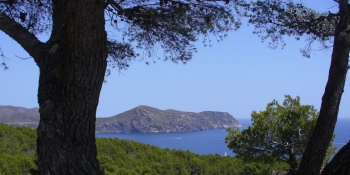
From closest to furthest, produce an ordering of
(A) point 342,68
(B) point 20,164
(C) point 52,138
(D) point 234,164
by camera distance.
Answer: (C) point 52,138
(A) point 342,68
(B) point 20,164
(D) point 234,164

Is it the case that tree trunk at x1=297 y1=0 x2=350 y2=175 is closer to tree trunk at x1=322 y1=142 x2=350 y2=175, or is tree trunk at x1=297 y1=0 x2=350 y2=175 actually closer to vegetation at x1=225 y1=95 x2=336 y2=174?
tree trunk at x1=322 y1=142 x2=350 y2=175

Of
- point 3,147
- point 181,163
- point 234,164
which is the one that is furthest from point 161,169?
point 3,147

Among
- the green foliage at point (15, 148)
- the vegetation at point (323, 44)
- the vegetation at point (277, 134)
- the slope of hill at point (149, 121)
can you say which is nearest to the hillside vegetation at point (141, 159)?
the green foliage at point (15, 148)

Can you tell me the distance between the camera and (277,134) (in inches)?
315

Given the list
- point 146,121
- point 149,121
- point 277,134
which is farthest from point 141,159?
point 149,121

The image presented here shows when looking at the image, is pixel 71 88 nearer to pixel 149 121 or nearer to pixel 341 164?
pixel 341 164

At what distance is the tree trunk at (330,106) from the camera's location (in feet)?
8.34

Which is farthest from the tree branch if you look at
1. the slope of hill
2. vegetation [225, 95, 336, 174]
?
the slope of hill

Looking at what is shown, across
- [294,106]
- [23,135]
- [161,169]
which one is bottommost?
[161,169]

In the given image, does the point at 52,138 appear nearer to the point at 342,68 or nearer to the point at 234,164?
the point at 342,68

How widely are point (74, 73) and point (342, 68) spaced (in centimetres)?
204

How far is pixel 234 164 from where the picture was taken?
40.3 feet

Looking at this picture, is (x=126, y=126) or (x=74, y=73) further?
(x=126, y=126)

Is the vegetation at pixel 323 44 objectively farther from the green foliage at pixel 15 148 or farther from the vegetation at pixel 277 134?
the green foliage at pixel 15 148
